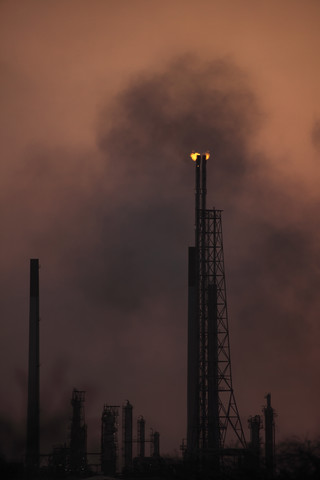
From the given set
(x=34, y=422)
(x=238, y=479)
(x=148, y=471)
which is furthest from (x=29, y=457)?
(x=238, y=479)

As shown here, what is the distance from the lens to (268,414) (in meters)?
66.8

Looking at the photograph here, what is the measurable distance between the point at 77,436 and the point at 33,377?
6762mm

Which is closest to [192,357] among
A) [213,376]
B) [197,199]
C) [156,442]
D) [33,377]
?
[213,376]

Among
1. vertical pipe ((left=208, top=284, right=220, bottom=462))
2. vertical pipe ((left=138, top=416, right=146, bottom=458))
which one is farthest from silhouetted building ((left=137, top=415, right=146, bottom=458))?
vertical pipe ((left=208, top=284, right=220, bottom=462))

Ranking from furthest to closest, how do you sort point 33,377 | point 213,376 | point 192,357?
point 33,377
point 192,357
point 213,376

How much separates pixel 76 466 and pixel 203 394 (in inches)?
554

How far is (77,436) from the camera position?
6456 cm

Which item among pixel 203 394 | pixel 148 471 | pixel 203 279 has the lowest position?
pixel 148 471

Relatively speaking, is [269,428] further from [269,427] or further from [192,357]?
[192,357]

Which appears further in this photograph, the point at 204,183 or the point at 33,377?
the point at 33,377

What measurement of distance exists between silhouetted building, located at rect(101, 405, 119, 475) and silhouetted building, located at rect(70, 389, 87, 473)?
121cm

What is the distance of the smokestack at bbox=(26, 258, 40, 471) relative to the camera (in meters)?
59.1

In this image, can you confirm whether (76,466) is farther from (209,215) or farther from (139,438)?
(209,215)

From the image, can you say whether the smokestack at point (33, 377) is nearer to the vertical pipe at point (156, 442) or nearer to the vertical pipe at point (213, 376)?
the vertical pipe at point (213, 376)
